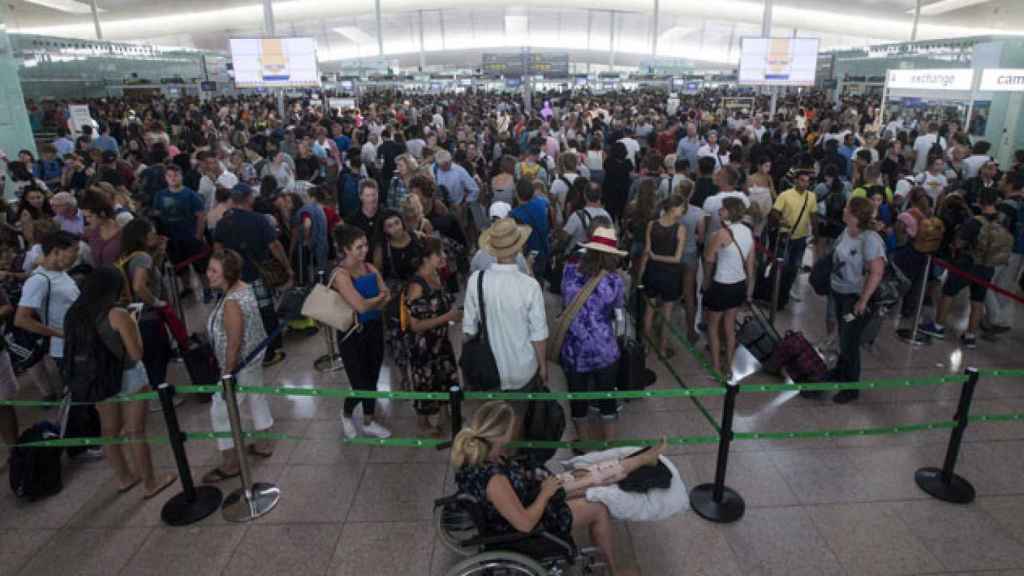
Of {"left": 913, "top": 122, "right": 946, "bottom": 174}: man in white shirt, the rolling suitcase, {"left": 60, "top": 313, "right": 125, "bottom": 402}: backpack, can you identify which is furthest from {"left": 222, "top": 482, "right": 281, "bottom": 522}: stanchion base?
{"left": 913, "top": 122, "right": 946, "bottom": 174}: man in white shirt

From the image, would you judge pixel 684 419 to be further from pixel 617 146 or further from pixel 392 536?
pixel 617 146

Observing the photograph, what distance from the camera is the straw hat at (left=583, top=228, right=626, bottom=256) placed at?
367cm

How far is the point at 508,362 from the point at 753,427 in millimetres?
2172

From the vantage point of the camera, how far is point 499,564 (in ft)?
8.48

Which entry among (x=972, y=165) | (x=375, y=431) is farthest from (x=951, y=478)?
(x=972, y=165)

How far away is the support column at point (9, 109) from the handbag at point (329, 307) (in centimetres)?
945

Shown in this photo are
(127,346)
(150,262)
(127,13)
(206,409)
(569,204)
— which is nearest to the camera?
(127,346)

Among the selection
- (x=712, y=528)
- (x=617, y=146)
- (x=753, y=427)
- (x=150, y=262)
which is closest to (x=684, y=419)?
(x=753, y=427)

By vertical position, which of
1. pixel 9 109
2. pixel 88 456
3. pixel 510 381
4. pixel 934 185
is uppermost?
pixel 9 109

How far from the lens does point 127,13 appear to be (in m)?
42.0

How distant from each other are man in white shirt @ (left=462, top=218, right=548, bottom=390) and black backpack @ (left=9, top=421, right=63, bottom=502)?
2836 mm

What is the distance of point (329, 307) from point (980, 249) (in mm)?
5504

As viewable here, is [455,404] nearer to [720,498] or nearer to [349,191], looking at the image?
A: [720,498]

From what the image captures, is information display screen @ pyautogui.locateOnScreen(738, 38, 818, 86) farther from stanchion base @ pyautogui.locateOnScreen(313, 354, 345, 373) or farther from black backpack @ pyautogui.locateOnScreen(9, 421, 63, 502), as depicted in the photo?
black backpack @ pyautogui.locateOnScreen(9, 421, 63, 502)
